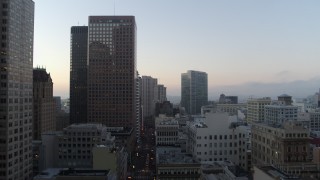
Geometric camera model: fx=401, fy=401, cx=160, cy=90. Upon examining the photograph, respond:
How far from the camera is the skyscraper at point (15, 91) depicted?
116m

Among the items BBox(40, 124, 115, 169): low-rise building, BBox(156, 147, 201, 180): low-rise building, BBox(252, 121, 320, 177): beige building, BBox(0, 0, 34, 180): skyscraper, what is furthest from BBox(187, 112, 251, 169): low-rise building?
BBox(0, 0, 34, 180): skyscraper

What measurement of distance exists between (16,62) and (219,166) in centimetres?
6940

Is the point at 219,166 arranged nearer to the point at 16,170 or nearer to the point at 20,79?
the point at 16,170

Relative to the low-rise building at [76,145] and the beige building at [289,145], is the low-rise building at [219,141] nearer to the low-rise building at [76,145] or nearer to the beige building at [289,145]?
the beige building at [289,145]

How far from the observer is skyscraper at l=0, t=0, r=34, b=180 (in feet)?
379

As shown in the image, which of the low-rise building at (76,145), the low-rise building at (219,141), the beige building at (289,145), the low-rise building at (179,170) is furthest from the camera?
the low-rise building at (76,145)

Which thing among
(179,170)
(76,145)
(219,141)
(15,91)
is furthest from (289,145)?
(15,91)

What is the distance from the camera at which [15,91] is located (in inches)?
4828

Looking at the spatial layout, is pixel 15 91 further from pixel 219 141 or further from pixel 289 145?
pixel 289 145

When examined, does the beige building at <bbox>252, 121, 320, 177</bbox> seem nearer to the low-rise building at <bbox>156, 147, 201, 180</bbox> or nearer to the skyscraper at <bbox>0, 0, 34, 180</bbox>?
the low-rise building at <bbox>156, 147, 201, 180</bbox>

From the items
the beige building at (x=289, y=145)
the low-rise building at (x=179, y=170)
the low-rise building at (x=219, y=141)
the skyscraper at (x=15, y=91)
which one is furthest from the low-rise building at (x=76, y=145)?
the beige building at (x=289, y=145)

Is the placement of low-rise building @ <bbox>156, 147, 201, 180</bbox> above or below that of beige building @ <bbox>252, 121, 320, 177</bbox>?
below

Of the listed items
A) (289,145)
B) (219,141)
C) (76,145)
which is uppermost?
(289,145)

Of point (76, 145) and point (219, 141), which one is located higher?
point (219, 141)
